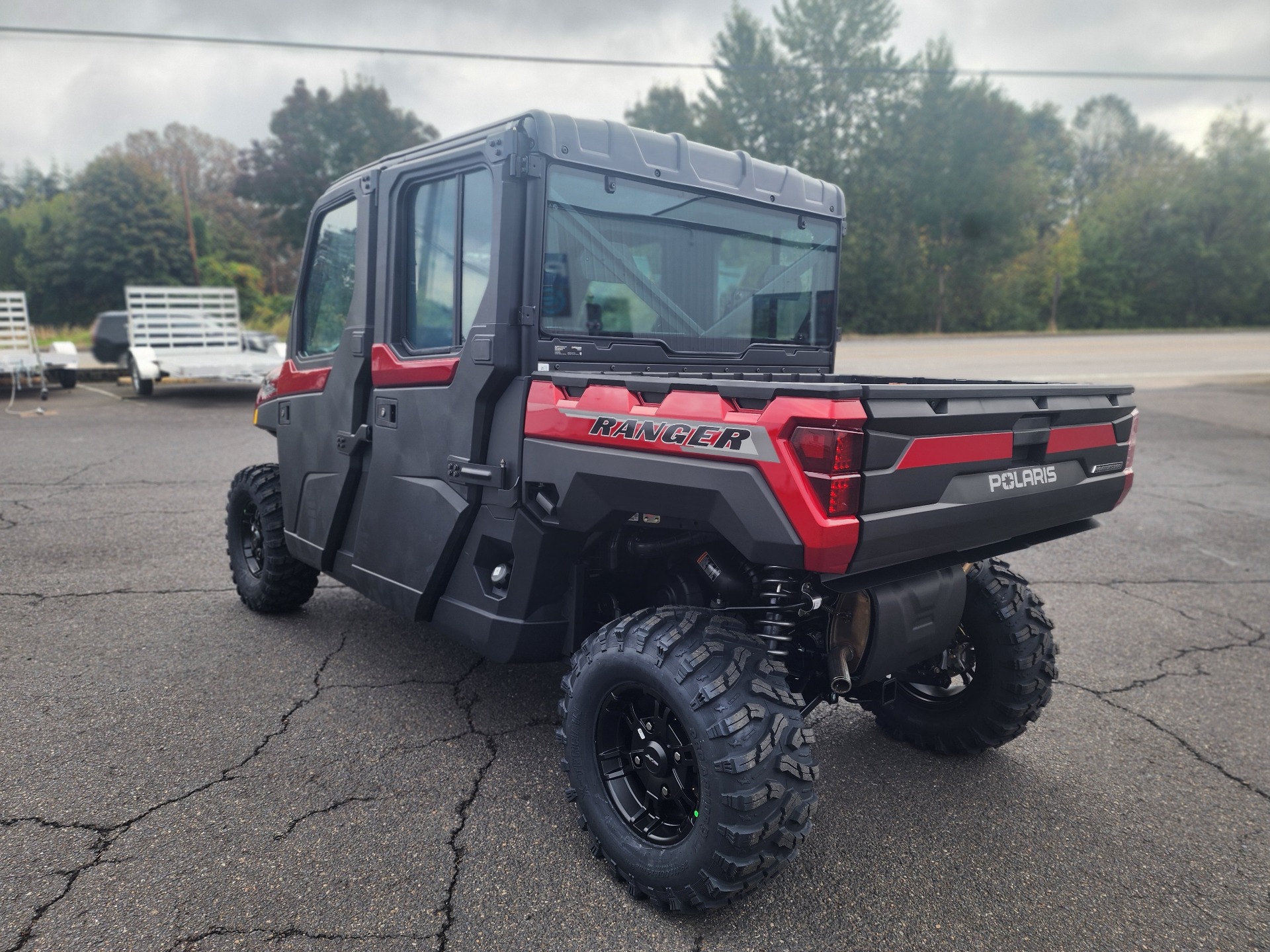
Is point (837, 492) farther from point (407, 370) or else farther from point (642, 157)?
point (407, 370)

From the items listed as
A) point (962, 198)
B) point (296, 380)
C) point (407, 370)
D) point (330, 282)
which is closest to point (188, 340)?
point (296, 380)

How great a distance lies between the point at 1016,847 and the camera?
2730mm

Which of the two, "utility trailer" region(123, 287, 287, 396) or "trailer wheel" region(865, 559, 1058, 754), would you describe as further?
"utility trailer" region(123, 287, 287, 396)

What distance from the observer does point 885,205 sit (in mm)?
41656

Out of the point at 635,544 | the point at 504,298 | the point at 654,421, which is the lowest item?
the point at 635,544

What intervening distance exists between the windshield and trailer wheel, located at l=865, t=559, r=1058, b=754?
1.39 meters

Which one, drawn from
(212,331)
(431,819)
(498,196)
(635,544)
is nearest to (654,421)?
(635,544)

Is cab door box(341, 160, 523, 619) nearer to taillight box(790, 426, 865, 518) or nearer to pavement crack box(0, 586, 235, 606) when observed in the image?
taillight box(790, 426, 865, 518)

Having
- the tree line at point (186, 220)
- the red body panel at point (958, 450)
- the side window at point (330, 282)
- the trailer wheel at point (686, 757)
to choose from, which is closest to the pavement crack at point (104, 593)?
the side window at point (330, 282)

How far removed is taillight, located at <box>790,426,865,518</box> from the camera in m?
2.02

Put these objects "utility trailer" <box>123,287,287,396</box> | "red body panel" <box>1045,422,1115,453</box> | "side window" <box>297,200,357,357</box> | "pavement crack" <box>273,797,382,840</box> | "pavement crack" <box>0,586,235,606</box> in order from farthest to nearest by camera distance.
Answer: "utility trailer" <box>123,287,287,396</box>
"pavement crack" <box>0,586,235,606</box>
"side window" <box>297,200,357,357</box>
"pavement crack" <box>273,797,382,840</box>
"red body panel" <box>1045,422,1115,453</box>

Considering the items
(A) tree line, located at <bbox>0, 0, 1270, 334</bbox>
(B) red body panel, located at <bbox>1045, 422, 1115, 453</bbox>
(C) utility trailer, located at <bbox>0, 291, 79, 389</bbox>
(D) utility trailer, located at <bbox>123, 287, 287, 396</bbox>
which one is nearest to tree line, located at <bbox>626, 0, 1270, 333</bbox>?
(A) tree line, located at <bbox>0, 0, 1270, 334</bbox>

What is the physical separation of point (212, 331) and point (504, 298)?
590 inches

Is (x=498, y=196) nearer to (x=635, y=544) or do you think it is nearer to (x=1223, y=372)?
(x=635, y=544)
